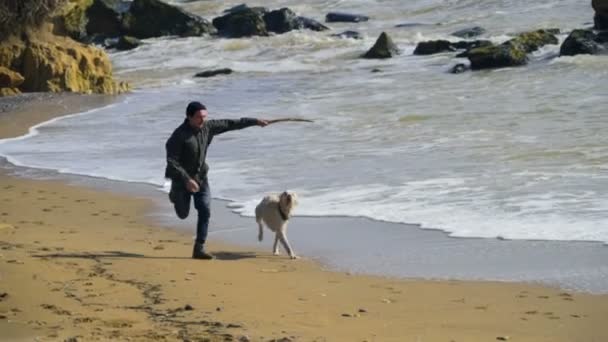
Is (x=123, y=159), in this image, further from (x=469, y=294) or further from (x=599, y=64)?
(x=599, y=64)

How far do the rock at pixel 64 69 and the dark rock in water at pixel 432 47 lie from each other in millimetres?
8898

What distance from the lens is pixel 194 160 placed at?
10.2 m

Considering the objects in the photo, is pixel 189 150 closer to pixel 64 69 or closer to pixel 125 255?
pixel 125 255

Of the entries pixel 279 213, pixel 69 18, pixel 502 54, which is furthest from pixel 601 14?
pixel 279 213

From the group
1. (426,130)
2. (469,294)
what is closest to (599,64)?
(426,130)

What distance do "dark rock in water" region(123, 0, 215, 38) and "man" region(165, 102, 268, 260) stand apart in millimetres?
33515

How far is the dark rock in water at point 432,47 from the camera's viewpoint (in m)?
32.5

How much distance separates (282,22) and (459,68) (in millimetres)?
16021

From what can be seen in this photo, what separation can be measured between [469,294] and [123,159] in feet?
30.0

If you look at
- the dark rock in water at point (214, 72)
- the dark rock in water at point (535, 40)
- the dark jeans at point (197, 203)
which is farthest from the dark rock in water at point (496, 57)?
the dark jeans at point (197, 203)

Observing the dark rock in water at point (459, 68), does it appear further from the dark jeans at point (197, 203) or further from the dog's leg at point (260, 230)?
the dark jeans at point (197, 203)

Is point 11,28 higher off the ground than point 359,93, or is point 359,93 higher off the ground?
point 11,28

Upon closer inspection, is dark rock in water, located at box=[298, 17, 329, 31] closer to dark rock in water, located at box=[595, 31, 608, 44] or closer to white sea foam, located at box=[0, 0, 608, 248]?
white sea foam, located at box=[0, 0, 608, 248]

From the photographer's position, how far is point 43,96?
25.1m
